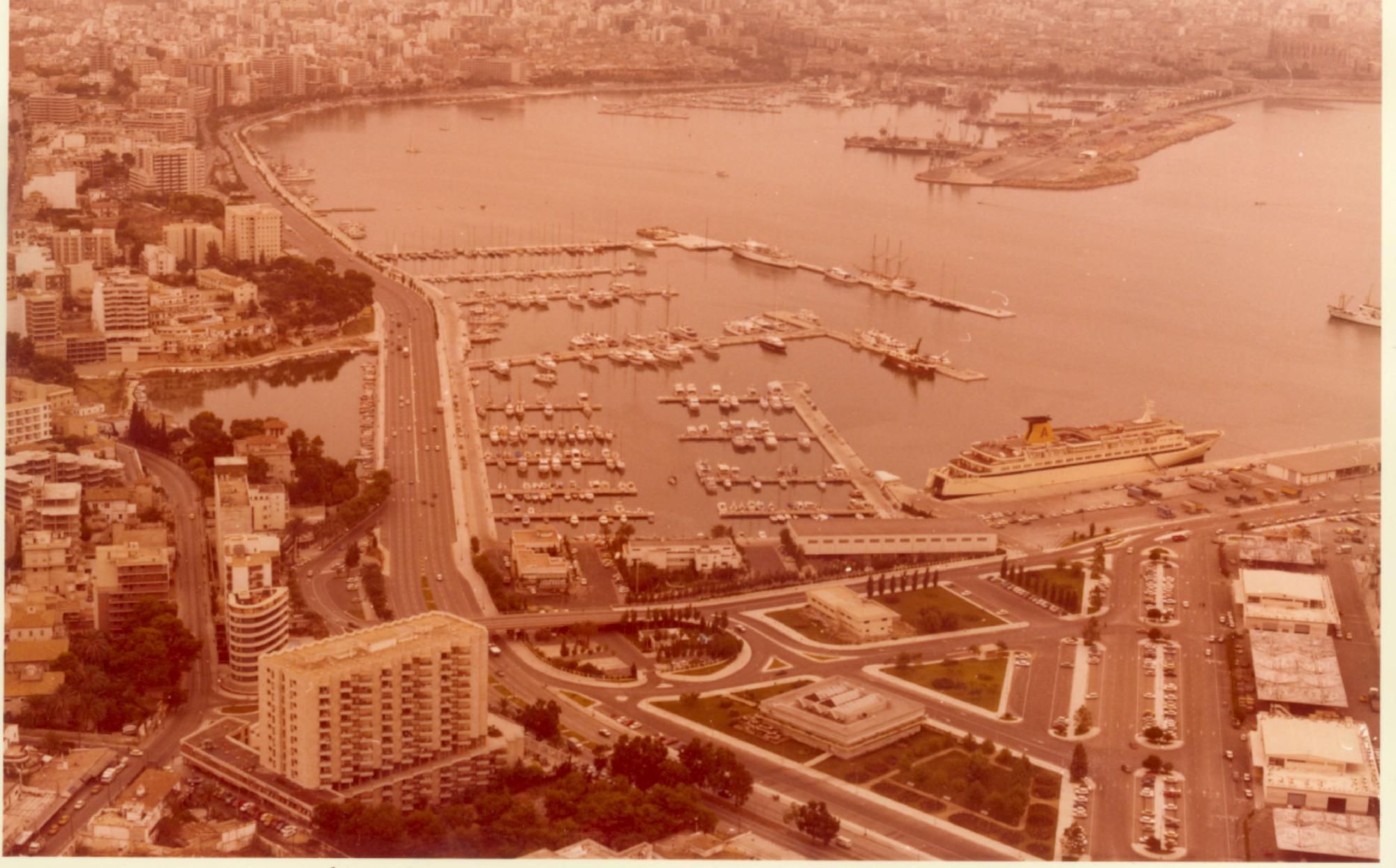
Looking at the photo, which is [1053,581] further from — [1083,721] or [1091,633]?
[1083,721]

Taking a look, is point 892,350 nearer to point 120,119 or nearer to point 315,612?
point 315,612

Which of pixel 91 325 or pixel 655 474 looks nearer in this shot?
pixel 655 474

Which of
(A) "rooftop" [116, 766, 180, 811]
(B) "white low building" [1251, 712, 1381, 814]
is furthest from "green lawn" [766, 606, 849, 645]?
(A) "rooftop" [116, 766, 180, 811]

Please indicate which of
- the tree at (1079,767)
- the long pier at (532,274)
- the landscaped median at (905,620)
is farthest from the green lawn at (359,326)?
the tree at (1079,767)

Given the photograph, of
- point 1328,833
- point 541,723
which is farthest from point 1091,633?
point 541,723

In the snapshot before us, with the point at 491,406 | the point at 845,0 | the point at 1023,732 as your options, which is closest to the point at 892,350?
the point at 491,406

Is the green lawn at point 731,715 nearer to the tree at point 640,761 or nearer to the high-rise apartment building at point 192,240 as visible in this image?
the tree at point 640,761
